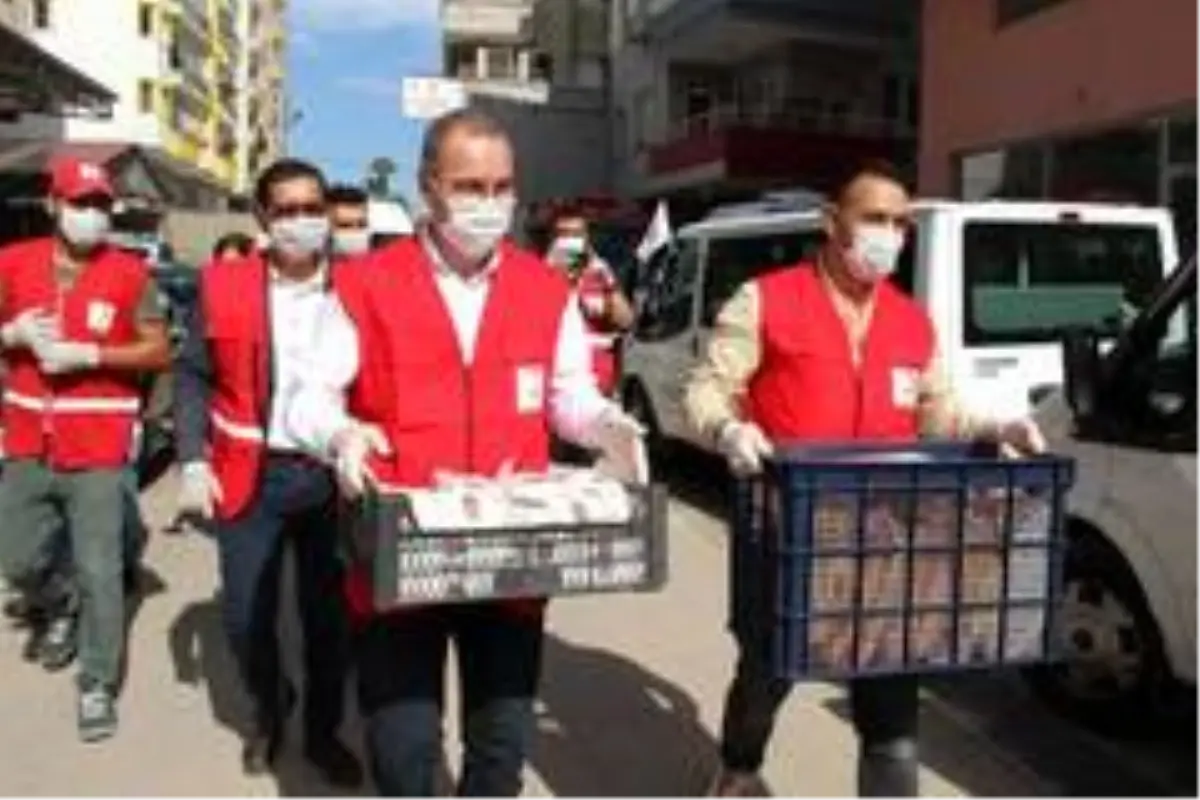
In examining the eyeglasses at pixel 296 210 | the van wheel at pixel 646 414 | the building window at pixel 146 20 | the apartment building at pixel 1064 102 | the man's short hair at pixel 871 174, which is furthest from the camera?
the building window at pixel 146 20

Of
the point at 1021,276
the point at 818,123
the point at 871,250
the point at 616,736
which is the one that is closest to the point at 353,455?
the point at 871,250

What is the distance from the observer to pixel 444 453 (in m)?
3.82

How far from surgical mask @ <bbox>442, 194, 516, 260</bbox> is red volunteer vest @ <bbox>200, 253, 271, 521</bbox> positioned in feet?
7.02

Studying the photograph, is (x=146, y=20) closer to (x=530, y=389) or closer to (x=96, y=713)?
(x=96, y=713)

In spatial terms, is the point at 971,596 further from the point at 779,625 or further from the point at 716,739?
the point at 716,739

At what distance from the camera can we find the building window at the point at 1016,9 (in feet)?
66.1

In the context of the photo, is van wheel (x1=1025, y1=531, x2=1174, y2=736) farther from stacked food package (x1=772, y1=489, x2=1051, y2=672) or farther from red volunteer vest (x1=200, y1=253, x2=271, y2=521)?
red volunteer vest (x1=200, y1=253, x2=271, y2=521)

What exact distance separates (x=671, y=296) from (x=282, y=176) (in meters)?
7.49

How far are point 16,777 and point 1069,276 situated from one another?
5.70 meters

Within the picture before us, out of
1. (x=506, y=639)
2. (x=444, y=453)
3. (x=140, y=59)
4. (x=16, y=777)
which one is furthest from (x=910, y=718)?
(x=140, y=59)

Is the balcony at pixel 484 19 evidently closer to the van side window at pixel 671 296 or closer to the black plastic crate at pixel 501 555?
the van side window at pixel 671 296

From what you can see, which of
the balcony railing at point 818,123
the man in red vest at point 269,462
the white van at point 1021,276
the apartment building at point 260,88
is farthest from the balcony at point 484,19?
the man in red vest at point 269,462

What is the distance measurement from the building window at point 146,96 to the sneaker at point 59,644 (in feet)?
231

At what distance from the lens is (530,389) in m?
3.94
